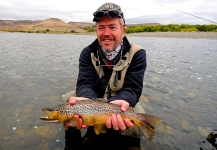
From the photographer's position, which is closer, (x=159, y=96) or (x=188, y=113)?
(x=188, y=113)

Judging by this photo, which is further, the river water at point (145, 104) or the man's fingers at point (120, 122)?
the river water at point (145, 104)

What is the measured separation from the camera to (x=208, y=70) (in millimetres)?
10977

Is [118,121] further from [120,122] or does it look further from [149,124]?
[149,124]

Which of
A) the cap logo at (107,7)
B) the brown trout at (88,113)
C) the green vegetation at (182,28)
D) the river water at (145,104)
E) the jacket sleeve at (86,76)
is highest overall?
the cap logo at (107,7)

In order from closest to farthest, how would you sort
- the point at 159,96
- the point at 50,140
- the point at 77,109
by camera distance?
the point at 77,109 → the point at 50,140 → the point at 159,96

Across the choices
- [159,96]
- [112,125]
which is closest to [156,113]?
[159,96]

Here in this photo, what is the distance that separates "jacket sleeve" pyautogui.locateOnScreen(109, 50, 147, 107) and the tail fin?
1.66 feet

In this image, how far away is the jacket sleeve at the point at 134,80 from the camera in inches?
149

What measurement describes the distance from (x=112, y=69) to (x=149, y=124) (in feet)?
4.37

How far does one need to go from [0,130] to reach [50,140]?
1062mm

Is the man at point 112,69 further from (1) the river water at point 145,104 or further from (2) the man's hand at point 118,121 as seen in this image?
(1) the river water at point 145,104

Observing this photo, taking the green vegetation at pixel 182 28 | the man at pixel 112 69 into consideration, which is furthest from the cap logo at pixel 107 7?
the green vegetation at pixel 182 28

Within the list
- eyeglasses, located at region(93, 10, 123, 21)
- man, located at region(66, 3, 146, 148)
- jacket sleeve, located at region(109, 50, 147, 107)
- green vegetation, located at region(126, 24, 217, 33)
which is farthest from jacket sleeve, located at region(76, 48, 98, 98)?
green vegetation, located at region(126, 24, 217, 33)

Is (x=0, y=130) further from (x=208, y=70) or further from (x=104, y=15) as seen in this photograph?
(x=208, y=70)
